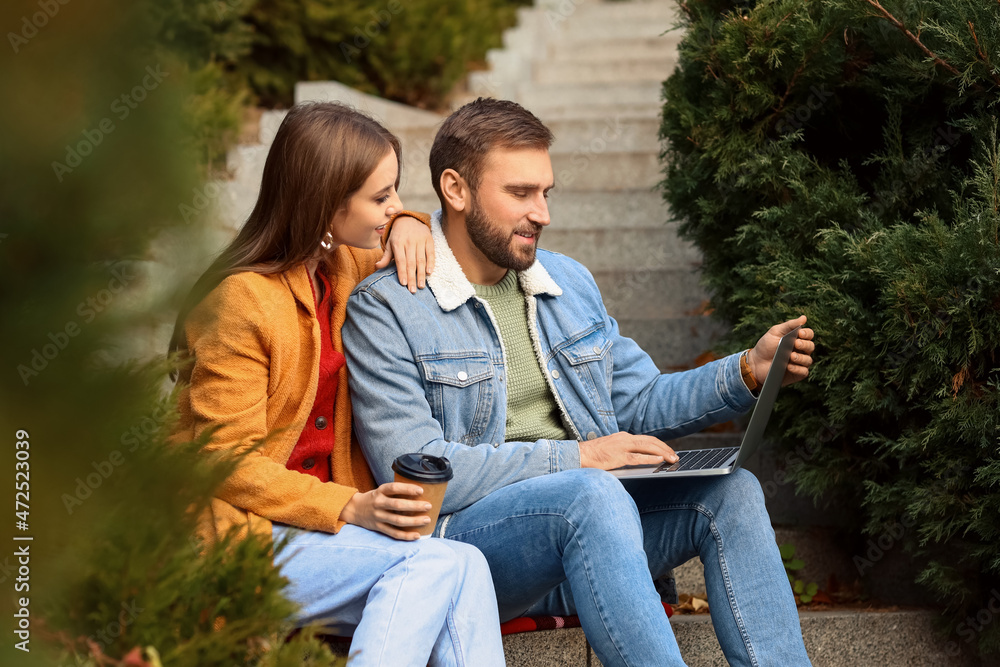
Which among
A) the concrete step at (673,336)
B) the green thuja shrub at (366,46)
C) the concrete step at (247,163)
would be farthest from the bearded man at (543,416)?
the green thuja shrub at (366,46)

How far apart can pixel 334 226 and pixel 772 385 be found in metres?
1.14

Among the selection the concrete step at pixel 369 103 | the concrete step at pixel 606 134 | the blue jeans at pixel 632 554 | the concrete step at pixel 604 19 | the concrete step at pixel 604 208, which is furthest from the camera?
the concrete step at pixel 604 19

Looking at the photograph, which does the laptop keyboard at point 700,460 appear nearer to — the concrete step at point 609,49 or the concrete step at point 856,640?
the concrete step at point 856,640

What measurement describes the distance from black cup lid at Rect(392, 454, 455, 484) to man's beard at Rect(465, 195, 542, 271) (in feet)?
2.42

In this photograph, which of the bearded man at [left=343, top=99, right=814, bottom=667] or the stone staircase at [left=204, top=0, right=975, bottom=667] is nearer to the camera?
the bearded man at [left=343, top=99, right=814, bottom=667]

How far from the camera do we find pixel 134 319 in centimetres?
101

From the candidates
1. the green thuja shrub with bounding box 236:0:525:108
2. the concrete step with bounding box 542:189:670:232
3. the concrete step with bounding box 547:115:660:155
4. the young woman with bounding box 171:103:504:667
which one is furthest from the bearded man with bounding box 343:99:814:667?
the green thuja shrub with bounding box 236:0:525:108

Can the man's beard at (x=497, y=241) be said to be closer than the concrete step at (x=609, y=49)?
Yes

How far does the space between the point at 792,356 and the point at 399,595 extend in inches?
45.7

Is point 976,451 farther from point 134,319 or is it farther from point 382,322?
point 134,319

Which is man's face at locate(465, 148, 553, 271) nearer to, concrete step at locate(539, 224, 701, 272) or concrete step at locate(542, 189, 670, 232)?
concrete step at locate(539, 224, 701, 272)

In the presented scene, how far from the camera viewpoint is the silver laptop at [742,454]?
2.22m

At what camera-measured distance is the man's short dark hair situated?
2.59 metres

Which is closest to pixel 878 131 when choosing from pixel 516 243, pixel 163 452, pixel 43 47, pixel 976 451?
pixel 976 451
